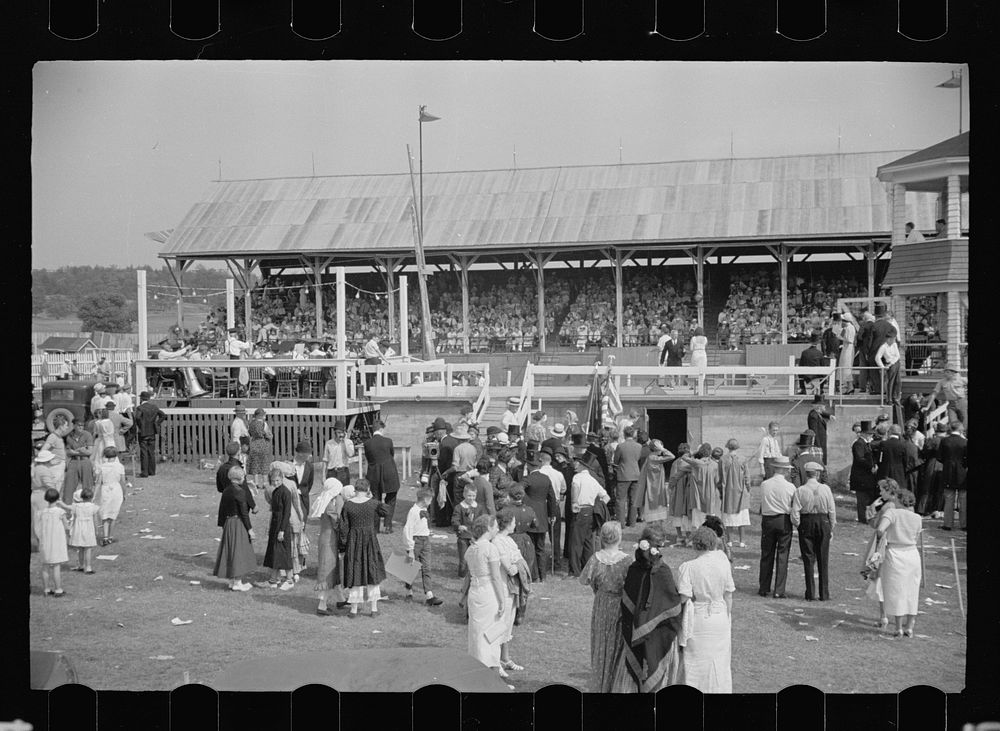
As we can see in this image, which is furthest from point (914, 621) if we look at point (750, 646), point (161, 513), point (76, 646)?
point (161, 513)

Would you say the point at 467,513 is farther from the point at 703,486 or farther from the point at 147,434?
the point at 147,434

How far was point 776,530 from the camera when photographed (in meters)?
11.5

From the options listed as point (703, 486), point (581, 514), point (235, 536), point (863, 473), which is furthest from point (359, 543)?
point (863, 473)

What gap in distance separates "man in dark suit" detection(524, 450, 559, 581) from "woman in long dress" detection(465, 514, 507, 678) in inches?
91.9

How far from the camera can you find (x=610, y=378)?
1883 cm

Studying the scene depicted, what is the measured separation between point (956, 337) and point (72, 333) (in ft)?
86.1

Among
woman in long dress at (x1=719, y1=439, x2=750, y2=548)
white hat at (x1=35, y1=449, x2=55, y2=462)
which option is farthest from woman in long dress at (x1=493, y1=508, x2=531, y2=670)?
white hat at (x1=35, y1=449, x2=55, y2=462)

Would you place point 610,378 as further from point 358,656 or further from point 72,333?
point 72,333

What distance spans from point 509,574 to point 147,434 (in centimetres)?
998

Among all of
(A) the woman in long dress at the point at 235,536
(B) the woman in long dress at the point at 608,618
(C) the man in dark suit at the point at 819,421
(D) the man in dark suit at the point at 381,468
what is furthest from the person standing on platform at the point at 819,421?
(A) the woman in long dress at the point at 235,536

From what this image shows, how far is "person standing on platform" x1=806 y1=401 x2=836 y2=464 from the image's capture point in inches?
660

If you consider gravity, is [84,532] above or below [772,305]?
below

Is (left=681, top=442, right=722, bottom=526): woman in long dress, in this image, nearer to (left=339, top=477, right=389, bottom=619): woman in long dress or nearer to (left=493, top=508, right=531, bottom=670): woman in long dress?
(left=493, top=508, right=531, bottom=670): woman in long dress

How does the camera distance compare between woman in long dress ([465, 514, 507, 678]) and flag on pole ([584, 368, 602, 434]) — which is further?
flag on pole ([584, 368, 602, 434])
